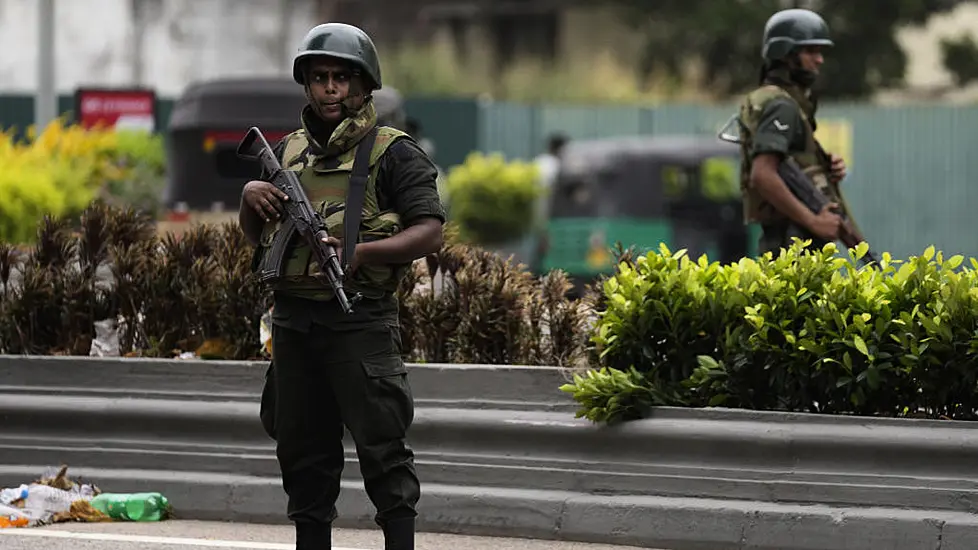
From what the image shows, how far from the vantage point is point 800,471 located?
7.00 metres

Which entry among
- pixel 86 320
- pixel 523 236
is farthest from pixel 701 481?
pixel 523 236

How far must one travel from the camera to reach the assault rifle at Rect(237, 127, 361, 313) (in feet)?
19.5

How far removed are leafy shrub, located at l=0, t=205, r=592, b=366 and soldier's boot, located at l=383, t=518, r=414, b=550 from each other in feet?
6.24

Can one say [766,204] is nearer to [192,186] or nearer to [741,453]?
[741,453]

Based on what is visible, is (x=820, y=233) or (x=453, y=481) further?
(x=820, y=233)

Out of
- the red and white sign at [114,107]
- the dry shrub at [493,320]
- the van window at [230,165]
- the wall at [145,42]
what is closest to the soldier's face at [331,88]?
the dry shrub at [493,320]

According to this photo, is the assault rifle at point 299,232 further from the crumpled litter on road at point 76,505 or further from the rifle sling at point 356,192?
the crumpled litter on road at point 76,505

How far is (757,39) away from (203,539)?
3775cm

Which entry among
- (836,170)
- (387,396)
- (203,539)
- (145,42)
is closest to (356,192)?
(387,396)

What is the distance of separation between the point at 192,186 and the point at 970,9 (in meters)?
31.0

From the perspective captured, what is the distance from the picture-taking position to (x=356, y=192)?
611cm

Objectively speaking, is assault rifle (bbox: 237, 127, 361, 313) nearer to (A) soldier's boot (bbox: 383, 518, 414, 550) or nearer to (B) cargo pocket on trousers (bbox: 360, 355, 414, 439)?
(B) cargo pocket on trousers (bbox: 360, 355, 414, 439)

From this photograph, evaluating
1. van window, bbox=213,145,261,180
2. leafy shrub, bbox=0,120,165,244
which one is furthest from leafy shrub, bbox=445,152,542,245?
van window, bbox=213,145,261,180

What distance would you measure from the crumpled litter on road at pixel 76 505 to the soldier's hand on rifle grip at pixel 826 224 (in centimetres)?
306
